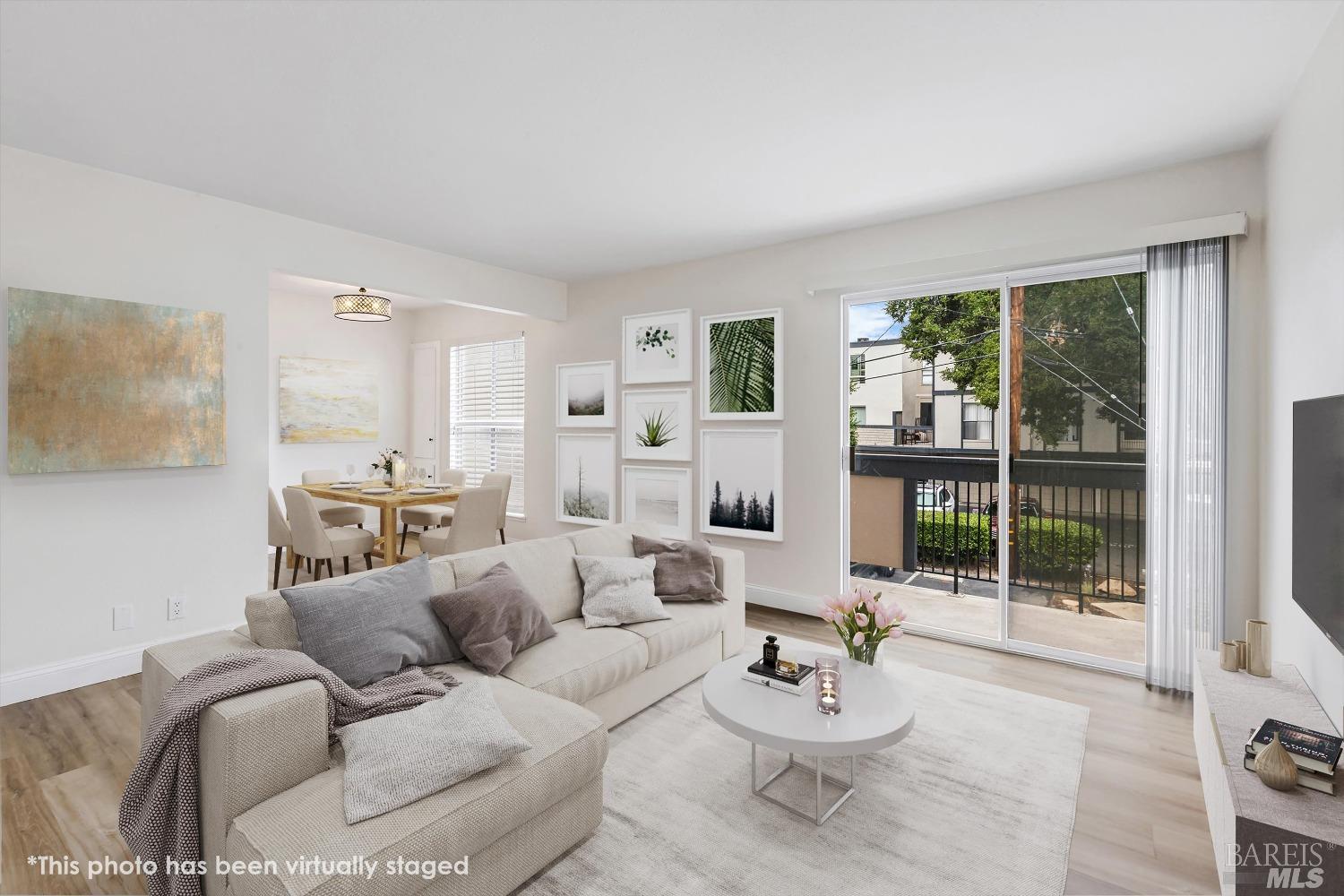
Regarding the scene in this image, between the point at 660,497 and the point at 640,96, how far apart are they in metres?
3.27

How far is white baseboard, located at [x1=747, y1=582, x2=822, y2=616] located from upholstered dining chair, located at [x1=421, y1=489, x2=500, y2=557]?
2.06 meters

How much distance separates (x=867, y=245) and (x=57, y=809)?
4735 mm

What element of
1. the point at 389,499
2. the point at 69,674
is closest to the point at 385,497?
the point at 389,499

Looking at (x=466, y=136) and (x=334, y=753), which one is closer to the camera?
(x=334, y=753)

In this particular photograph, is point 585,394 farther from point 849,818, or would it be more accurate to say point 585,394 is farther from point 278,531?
point 849,818

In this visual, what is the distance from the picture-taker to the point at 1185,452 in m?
3.13

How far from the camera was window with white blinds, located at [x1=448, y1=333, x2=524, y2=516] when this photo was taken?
259 inches

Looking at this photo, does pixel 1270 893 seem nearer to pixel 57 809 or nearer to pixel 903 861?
pixel 903 861

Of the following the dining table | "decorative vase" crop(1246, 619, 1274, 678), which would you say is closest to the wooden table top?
the dining table

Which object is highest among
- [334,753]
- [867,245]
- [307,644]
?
[867,245]

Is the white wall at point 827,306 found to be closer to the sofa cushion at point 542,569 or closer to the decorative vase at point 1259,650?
the decorative vase at point 1259,650

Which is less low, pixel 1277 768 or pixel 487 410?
pixel 487 410

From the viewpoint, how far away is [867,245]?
4203 mm

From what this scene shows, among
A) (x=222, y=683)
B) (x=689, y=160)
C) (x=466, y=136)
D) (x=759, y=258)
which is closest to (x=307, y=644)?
(x=222, y=683)
